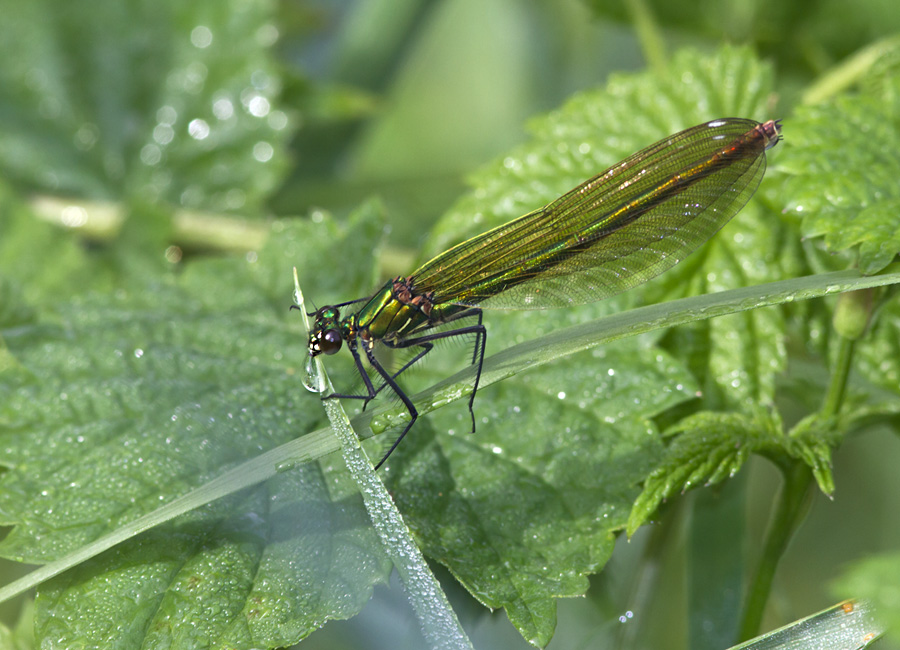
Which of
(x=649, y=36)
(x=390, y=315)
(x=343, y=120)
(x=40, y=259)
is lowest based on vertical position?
(x=390, y=315)

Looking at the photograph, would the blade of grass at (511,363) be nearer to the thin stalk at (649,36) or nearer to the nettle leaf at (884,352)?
the nettle leaf at (884,352)

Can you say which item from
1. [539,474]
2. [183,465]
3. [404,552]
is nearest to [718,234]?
[539,474]

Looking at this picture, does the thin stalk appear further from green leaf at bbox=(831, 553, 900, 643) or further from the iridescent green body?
green leaf at bbox=(831, 553, 900, 643)

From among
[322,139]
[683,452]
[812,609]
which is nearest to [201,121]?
[322,139]

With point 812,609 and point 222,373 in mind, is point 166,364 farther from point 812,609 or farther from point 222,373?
point 812,609

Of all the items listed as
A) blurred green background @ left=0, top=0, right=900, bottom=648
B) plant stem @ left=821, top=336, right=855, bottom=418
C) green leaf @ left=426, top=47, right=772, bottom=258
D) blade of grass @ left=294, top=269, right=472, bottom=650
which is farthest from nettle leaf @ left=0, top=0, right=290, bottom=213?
plant stem @ left=821, top=336, right=855, bottom=418

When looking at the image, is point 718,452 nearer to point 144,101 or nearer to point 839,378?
point 839,378
